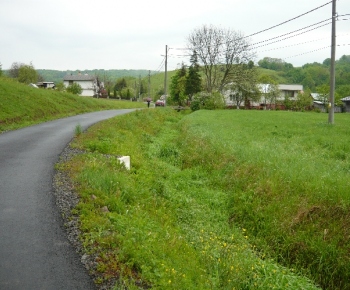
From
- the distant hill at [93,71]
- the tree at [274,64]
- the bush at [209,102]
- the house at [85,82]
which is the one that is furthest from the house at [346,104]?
the distant hill at [93,71]

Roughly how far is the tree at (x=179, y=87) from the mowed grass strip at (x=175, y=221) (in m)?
52.0

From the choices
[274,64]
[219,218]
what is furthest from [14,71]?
[274,64]

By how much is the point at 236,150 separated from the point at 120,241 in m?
9.37

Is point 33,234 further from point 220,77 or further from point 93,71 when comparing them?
point 93,71

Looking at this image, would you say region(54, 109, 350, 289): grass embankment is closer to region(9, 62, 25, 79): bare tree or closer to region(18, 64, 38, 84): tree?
region(18, 64, 38, 84): tree

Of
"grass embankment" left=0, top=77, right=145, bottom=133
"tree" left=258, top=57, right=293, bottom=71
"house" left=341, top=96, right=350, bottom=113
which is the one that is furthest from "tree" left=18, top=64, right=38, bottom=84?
"tree" left=258, top=57, right=293, bottom=71

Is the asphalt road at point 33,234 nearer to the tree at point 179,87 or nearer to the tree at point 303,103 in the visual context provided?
the tree at point 179,87

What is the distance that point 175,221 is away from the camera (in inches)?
331

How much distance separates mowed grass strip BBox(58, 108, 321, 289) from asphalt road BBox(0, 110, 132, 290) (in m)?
0.39

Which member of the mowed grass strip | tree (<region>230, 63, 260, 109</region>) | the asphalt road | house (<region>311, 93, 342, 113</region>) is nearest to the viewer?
the asphalt road

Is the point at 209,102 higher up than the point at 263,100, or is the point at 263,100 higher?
the point at 263,100

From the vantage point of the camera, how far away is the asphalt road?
4713 millimetres

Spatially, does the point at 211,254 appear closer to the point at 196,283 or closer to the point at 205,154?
the point at 196,283

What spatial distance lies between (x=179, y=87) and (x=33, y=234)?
62213mm
